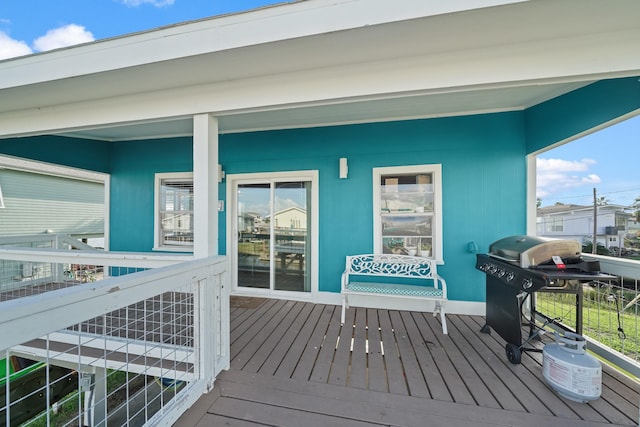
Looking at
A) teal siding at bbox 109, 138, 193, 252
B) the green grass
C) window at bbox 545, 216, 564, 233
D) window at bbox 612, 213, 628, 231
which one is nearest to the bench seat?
the green grass

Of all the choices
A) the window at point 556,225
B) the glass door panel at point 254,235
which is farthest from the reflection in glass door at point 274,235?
the window at point 556,225

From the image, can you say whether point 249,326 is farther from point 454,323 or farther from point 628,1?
point 628,1

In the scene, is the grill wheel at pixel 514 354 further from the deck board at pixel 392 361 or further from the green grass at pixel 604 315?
the deck board at pixel 392 361

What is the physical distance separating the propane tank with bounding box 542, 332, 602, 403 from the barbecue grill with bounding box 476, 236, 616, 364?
0.88 feet

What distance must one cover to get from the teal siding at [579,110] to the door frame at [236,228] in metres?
2.77

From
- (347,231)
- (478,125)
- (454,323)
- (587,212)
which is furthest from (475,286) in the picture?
(587,212)

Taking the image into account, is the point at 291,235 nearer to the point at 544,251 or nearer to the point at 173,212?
the point at 173,212

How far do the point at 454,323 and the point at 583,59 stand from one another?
8.78ft

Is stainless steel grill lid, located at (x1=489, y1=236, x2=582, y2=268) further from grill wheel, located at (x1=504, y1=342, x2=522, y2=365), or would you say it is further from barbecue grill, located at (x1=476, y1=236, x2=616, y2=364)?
grill wheel, located at (x1=504, y1=342, x2=522, y2=365)

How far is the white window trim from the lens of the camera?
3350 millimetres

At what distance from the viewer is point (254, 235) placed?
159 inches

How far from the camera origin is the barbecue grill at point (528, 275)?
1.93 m

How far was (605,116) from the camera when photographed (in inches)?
85.4

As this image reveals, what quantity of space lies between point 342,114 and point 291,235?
194 cm
